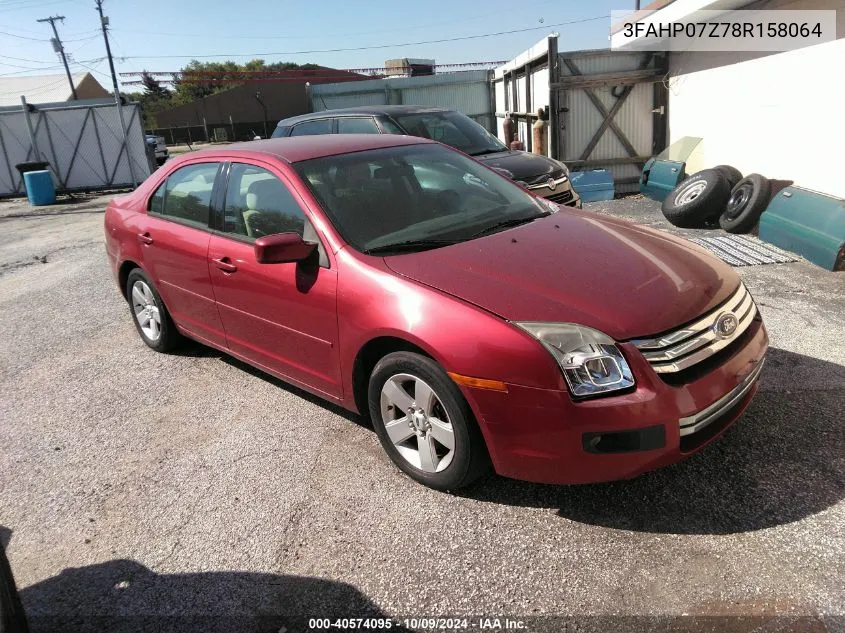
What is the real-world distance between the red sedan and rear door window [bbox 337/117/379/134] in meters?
4.11

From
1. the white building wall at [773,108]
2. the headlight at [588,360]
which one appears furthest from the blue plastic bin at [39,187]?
the headlight at [588,360]

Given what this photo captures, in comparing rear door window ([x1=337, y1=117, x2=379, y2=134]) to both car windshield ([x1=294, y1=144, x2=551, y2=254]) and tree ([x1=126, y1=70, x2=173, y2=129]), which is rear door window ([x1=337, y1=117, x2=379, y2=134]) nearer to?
car windshield ([x1=294, y1=144, x2=551, y2=254])

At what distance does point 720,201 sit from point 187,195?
676 centimetres

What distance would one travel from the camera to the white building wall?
7.29 m

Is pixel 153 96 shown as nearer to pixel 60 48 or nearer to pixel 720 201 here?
pixel 60 48

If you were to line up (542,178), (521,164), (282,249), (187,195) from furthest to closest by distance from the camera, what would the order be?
(521,164) → (542,178) → (187,195) → (282,249)

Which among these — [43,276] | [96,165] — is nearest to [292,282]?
[43,276]

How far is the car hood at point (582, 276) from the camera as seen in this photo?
270 cm

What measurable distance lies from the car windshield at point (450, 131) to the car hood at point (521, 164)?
395mm

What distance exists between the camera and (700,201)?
27.3 ft

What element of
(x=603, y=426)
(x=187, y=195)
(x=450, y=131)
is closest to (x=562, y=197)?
(x=450, y=131)

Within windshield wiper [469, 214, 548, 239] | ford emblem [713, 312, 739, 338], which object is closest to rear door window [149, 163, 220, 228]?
windshield wiper [469, 214, 548, 239]

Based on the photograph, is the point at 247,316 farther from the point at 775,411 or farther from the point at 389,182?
the point at 775,411

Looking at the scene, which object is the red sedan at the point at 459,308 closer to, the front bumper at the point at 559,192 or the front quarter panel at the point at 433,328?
the front quarter panel at the point at 433,328
